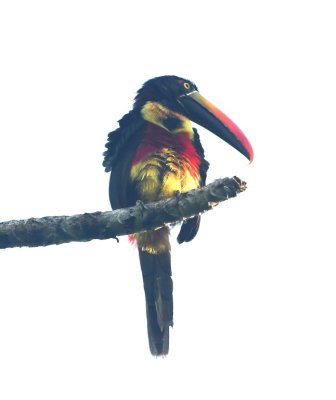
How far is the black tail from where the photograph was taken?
332 inches

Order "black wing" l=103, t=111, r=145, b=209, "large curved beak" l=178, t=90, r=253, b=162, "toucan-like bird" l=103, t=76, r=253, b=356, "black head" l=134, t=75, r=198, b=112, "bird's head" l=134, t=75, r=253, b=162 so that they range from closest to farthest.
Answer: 1. "toucan-like bird" l=103, t=76, r=253, b=356
2. "black wing" l=103, t=111, r=145, b=209
3. "large curved beak" l=178, t=90, r=253, b=162
4. "bird's head" l=134, t=75, r=253, b=162
5. "black head" l=134, t=75, r=198, b=112

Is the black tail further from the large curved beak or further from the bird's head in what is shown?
the bird's head

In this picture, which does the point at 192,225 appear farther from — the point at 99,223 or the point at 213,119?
the point at 99,223

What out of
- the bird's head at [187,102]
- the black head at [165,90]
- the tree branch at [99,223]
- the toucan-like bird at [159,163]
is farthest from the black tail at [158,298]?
the tree branch at [99,223]

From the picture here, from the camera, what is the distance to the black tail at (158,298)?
8438 millimetres

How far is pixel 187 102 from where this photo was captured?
9219 mm

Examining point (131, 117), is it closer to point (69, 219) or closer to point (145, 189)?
point (145, 189)

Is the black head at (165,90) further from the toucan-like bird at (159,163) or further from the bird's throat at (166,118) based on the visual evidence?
the bird's throat at (166,118)

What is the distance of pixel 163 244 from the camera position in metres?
8.48

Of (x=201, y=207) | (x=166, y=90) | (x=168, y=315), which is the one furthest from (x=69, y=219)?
(x=166, y=90)

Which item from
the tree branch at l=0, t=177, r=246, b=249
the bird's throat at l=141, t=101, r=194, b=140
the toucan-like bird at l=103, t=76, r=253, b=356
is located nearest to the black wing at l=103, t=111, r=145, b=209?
the toucan-like bird at l=103, t=76, r=253, b=356

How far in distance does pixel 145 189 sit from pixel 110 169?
3.31 feet

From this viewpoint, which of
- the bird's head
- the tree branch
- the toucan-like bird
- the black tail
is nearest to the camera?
the tree branch

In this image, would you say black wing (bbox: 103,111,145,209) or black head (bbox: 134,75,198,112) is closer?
black wing (bbox: 103,111,145,209)
